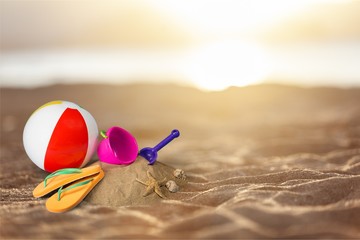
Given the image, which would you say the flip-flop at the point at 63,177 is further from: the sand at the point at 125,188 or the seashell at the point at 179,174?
the seashell at the point at 179,174

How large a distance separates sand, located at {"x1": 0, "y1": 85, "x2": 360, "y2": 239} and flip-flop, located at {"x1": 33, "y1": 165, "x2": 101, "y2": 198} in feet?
0.21

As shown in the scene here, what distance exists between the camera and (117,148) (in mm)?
2768

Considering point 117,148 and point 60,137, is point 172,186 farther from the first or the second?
point 60,137

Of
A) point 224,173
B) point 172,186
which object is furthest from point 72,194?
point 224,173

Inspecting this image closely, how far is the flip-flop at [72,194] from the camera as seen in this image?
7.70ft

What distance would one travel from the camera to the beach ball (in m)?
2.62

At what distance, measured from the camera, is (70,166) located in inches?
106

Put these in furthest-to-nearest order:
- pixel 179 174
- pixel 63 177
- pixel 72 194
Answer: pixel 179 174
pixel 63 177
pixel 72 194

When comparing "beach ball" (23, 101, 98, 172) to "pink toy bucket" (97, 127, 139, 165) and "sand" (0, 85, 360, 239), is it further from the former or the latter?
"sand" (0, 85, 360, 239)

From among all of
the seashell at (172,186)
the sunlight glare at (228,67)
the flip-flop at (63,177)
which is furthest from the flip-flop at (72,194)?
the sunlight glare at (228,67)

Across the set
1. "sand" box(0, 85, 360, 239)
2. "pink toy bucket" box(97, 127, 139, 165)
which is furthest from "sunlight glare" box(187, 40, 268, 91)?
"pink toy bucket" box(97, 127, 139, 165)

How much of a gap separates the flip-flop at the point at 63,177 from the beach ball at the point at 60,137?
0.11 m

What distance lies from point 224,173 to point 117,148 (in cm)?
69

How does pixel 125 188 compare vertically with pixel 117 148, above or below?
below
